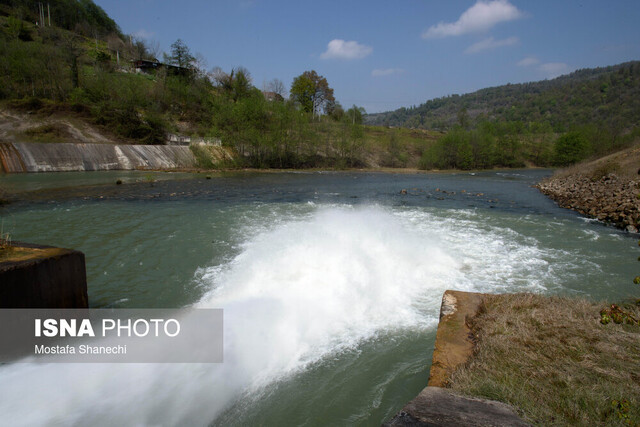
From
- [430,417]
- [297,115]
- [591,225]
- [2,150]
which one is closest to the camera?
[430,417]

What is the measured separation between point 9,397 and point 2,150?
119 ft

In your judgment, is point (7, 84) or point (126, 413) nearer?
point (126, 413)

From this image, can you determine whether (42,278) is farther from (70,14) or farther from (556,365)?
(70,14)

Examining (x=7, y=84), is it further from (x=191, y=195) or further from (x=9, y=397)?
(x=9, y=397)

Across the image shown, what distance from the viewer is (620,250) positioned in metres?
11.0

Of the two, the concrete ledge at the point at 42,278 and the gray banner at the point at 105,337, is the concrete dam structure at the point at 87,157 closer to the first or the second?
the concrete ledge at the point at 42,278

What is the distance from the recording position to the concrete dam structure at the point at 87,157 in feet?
98.6

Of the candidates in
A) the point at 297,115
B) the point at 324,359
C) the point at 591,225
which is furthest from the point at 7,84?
the point at 591,225

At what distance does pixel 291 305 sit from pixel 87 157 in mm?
36776

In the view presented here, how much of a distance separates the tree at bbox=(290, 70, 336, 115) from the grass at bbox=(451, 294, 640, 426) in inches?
3503

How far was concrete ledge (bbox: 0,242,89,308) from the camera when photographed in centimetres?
439

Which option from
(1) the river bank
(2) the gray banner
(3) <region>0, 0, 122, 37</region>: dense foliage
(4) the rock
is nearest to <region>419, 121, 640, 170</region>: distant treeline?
(1) the river bank

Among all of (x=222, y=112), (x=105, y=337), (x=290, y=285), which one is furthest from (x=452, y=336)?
(x=222, y=112)

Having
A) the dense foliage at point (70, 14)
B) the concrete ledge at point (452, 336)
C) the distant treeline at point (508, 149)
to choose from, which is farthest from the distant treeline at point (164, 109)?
the concrete ledge at point (452, 336)
